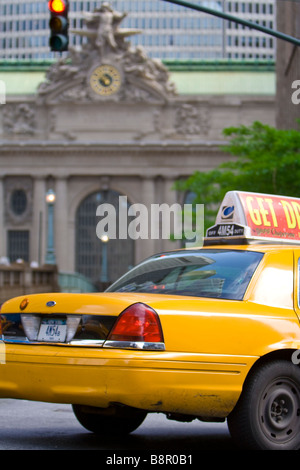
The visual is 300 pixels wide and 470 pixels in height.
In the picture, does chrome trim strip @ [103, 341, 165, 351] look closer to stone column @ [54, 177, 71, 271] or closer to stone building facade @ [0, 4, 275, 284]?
stone building facade @ [0, 4, 275, 284]

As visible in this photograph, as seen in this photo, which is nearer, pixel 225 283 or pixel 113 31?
pixel 225 283

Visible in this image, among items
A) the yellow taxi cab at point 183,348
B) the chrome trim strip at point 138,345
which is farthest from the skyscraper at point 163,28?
the chrome trim strip at point 138,345

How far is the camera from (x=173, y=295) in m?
7.11

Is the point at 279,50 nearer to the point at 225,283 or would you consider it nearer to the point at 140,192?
the point at 140,192

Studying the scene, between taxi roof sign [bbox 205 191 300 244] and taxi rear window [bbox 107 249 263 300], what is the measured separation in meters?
0.38

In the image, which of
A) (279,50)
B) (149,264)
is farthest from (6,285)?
(149,264)

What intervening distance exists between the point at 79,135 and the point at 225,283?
64.1 metres

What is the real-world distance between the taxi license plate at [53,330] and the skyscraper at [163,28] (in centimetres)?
11339

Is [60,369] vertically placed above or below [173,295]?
below

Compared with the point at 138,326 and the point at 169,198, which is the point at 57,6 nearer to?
the point at 138,326

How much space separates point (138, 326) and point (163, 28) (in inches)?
4623
